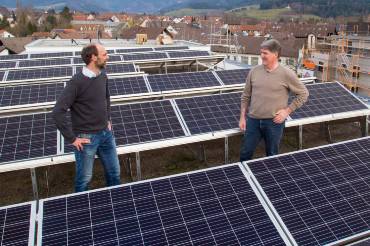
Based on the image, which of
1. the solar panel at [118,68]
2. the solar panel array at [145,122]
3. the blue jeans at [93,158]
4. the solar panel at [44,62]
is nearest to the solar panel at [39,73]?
the solar panel at [118,68]

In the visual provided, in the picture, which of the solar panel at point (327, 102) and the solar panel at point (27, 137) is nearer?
the solar panel at point (27, 137)

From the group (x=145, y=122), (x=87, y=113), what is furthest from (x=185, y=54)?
(x=87, y=113)

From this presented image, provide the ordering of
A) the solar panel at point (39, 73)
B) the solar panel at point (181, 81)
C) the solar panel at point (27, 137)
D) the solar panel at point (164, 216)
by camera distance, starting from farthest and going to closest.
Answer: the solar panel at point (39, 73)
the solar panel at point (181, 81)
the solar panel at point (27, 137)
the solar panel at point (164, 216)

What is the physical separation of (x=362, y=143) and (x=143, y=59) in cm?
1399

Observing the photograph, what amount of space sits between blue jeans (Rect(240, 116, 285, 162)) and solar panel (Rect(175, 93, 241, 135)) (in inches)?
46.6

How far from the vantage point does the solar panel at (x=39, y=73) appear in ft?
50.4

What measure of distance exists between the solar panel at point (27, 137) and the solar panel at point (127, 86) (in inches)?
151

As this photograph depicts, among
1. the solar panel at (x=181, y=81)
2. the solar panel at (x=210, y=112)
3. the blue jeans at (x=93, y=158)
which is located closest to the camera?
the blue jeans at (x=93, y=158)

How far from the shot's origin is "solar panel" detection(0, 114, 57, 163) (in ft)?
23.5

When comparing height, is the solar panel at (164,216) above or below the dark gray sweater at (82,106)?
below

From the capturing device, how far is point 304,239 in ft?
16.1

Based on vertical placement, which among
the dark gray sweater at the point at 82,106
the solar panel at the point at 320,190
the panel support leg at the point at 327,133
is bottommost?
the panel support leg at the point at 327,133

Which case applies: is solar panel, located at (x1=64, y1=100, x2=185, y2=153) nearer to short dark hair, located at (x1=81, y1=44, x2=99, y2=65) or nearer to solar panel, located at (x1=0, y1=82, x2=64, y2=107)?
short dark hair, located at (x1=81, y1=44, x2=99, y2=65)

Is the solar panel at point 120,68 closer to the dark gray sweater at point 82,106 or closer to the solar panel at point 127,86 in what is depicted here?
the solar panel at point 127,86
